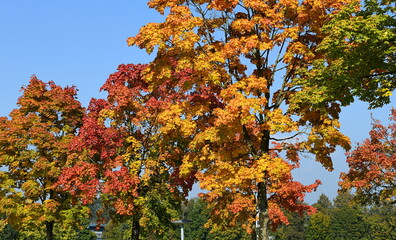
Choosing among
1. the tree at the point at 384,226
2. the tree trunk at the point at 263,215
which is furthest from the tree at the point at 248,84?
the tree at the point at 384,226

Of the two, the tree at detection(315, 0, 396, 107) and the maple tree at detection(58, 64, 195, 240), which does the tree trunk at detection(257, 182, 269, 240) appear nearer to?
the tree at detection(315, 0, 396, 107)

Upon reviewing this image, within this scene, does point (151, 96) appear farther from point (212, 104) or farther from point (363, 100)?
point (363, 100)

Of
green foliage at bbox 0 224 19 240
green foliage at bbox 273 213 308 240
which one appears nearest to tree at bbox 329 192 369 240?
green foliage at bbox 273 213 308 240

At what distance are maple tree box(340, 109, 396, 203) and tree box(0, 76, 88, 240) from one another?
18647mm

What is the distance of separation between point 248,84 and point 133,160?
10.9 meters

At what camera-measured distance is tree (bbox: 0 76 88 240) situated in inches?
1193

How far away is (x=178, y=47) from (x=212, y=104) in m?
3.45

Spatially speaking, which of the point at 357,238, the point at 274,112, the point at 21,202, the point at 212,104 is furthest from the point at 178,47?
the point at 357,238

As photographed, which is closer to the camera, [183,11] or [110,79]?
[183,11]

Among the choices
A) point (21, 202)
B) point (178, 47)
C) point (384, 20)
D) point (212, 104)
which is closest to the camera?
point (384, 20)

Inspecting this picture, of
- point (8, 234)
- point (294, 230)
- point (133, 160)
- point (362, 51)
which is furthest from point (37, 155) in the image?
point (294, 230)

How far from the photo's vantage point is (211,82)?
19016mm

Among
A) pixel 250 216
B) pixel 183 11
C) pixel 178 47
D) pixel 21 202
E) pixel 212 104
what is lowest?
pixel 250 216

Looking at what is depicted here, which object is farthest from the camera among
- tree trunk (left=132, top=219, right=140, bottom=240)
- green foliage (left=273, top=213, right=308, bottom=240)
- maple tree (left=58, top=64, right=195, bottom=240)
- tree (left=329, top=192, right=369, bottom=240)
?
green foliage (left=273, top=213, right=308, bottom=240)
